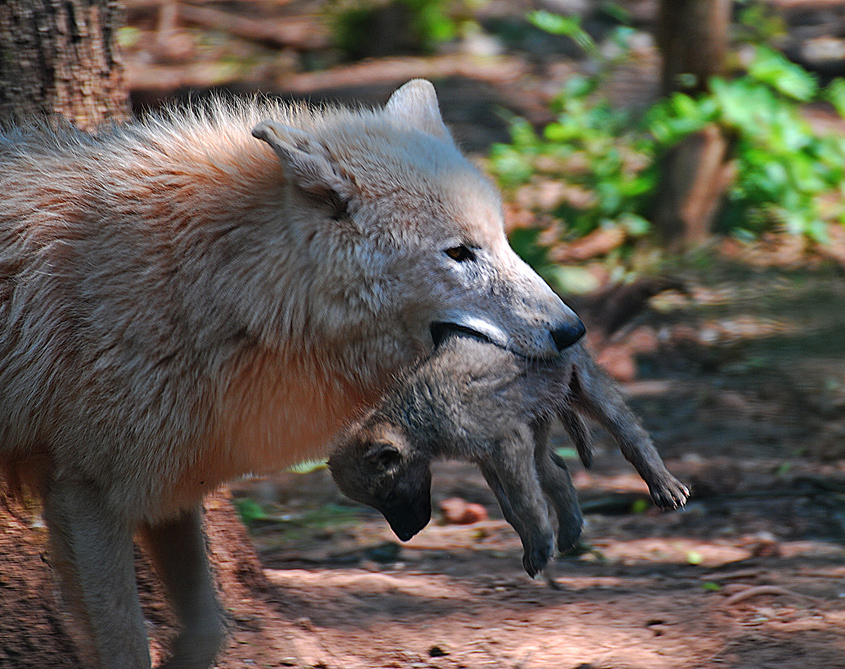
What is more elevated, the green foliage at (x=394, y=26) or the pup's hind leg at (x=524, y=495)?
the pup's hind leg at (x=524, y=495)

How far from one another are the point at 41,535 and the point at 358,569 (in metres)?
1.36

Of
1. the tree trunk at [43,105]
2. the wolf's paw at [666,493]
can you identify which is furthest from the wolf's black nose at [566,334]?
the tree trunk at [43,105]

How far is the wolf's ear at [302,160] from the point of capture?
2.67m

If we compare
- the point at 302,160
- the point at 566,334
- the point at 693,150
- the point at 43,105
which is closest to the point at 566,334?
the point at 566,334

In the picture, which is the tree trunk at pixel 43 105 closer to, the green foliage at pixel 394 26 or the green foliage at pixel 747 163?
the green foliage at pixel 747 163

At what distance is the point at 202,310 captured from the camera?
2.78 metres

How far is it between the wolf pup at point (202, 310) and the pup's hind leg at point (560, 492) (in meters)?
0.53

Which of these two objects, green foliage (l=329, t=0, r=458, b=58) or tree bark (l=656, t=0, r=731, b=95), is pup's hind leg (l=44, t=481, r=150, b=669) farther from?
green foliage (l=329, t=0, r=458, b=58)

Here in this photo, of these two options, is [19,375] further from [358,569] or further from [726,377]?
[726,377]

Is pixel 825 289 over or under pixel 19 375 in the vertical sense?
under

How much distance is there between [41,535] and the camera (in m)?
3.50

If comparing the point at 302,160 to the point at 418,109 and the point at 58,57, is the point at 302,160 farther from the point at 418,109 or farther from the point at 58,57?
the point at 58,57

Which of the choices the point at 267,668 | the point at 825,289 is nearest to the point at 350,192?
the point at 267,668

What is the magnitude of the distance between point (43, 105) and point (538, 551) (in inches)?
94.6
